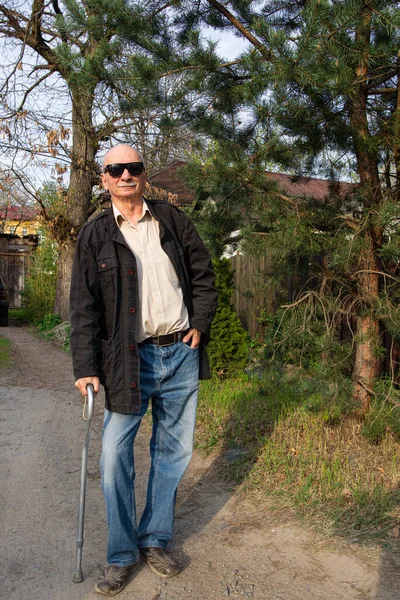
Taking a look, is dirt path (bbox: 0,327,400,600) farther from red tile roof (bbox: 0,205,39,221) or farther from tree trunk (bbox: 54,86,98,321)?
red tile roof (bbox: 0,205,39,221)

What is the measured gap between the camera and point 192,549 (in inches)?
132

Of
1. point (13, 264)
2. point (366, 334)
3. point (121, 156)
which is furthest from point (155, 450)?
point (13, 264)

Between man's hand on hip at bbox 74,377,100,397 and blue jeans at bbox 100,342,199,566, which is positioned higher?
man's hand on hip at bbox 74,377,100,397

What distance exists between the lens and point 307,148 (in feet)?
15.8

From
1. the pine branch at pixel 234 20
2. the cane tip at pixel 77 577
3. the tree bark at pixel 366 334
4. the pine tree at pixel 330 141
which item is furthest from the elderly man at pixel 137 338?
the pine branch at pixel 234 20

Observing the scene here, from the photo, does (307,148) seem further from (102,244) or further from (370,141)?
(102,244)

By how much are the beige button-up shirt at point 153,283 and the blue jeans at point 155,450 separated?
0.12 meters

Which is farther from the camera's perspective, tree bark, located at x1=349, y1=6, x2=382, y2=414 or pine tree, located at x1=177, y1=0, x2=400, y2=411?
tree bark, located at x1=349, y1=6, x2=382, y2=414

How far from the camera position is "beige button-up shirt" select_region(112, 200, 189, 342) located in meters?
3.09

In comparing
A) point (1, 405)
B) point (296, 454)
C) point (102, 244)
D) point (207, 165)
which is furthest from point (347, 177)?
point (1, 405)

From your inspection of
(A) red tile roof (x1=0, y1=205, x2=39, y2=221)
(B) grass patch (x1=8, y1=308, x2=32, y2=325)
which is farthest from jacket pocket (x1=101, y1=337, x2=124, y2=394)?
(B) grass patch (x1=8, y1=308, x2=32, y2=325)

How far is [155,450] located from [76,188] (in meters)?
10.6

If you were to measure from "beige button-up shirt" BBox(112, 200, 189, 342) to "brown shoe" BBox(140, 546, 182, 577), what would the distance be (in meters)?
1.16

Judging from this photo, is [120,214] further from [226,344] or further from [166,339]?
[226,344]
